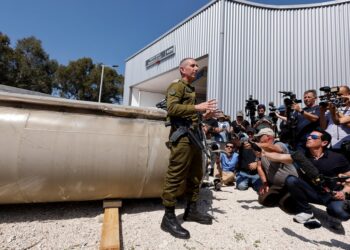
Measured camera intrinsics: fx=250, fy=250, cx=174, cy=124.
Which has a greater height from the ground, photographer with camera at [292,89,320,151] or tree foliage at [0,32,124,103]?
tree foliage at [0,32,124,103]

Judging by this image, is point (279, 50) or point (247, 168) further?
point (279, 50)

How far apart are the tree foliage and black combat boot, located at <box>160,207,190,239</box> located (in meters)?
24.7

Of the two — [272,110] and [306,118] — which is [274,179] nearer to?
[306,118]

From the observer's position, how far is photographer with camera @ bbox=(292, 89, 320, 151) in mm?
3326

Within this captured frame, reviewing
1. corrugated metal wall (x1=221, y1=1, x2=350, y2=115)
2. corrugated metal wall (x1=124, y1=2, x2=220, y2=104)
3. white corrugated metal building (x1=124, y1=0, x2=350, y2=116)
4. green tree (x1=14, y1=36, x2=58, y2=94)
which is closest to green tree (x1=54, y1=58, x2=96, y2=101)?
green tree (x1=14, y1=36, x2=58, y2=94)

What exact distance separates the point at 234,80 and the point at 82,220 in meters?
7.16

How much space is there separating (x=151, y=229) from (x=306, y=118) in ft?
8.35

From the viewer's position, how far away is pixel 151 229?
2297 mm

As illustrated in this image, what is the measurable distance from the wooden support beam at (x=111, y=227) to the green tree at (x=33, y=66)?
968 inches

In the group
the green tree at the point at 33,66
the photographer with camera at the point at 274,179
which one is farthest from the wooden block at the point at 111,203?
the green tree at the point at 33,66

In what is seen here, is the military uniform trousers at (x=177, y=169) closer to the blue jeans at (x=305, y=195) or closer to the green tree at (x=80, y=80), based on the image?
the blue jeans at (x=305, y=195)

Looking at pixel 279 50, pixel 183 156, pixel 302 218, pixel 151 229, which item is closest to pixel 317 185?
pixel 302 218

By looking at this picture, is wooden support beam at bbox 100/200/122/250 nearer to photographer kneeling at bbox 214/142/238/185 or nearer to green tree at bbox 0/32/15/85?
photographer kneeling at bbox 214/142/238/185

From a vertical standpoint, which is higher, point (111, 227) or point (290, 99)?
point (290, 99)
